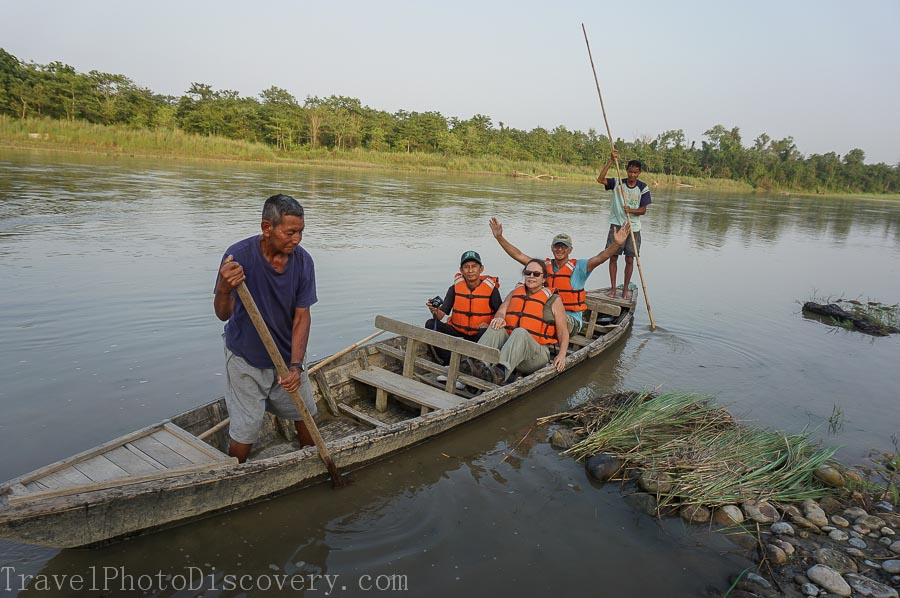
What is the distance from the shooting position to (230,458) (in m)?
3.35

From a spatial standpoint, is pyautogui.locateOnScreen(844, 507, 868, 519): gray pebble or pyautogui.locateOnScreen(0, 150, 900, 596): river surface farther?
pyautogui.locateOnScreen(844, 507, 868, 519): gray pebble

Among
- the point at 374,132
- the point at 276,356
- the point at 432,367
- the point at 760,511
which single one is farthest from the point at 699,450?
the point at 374,132

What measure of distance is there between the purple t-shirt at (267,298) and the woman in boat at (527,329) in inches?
97.3

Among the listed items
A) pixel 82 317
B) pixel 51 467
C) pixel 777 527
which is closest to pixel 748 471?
pixel 777 527

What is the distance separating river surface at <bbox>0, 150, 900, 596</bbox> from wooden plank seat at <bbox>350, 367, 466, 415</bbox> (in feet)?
1.25

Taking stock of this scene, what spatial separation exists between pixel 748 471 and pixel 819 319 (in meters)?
6.79

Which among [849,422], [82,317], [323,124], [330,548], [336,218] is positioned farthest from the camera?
[323,124]

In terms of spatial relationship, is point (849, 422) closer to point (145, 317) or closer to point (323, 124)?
point (145, 317)

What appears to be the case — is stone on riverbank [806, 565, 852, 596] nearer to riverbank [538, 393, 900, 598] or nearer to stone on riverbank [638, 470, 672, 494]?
riverbank [538, 393, 900, 598]

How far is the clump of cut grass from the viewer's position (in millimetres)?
3975

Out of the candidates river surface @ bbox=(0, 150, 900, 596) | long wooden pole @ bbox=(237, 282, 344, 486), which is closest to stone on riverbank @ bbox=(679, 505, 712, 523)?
river surface @ bbox=(0, 150, 900, 596)

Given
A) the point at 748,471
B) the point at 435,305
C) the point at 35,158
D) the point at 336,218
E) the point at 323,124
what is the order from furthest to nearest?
Result: the point at 323,124, the point at 35,158, the point at 336,218, the point at 435,305, the point at 748,471

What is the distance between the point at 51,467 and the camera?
9.65 ft

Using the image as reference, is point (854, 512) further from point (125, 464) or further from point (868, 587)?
point (125, 464)
